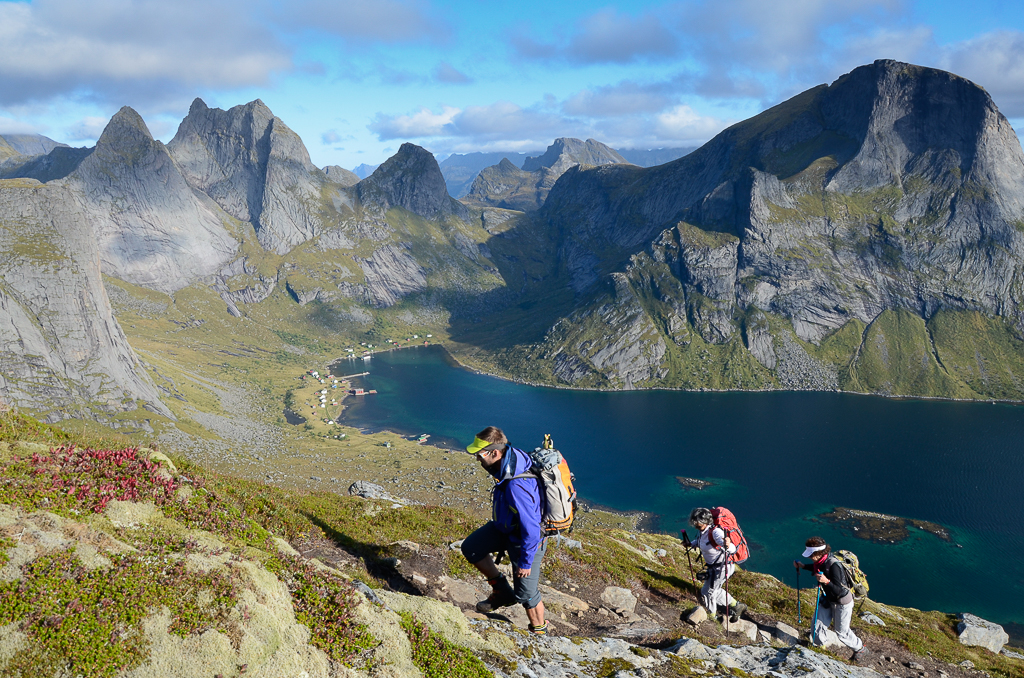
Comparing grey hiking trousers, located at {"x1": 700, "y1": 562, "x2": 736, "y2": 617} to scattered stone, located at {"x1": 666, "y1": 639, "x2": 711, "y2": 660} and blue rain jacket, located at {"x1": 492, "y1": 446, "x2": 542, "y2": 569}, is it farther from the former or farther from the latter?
blue rain jacket, located at {"x1": 492, "y1": 446, "x2": 542, "y2": 569}

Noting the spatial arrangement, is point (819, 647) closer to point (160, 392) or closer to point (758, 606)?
point (758, 606)

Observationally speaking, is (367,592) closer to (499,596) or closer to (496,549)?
(496,549)

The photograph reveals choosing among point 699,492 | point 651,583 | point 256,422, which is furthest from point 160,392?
point 651,583

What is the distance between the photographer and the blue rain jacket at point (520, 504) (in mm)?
12359

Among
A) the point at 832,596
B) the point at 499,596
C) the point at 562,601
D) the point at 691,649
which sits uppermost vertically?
the point at 499,596

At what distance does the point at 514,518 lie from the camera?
12664mm

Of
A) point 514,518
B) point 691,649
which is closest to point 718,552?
point 691,649

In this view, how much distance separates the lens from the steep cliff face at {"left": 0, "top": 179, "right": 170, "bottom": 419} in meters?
150

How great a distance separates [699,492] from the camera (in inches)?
5157

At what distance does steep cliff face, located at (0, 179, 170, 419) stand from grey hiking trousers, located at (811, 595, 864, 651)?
18633 cm

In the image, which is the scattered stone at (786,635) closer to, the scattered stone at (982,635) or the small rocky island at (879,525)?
the scattered stone at (982,635)

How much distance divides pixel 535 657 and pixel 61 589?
988 cm

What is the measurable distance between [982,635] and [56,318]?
21165 centimetres

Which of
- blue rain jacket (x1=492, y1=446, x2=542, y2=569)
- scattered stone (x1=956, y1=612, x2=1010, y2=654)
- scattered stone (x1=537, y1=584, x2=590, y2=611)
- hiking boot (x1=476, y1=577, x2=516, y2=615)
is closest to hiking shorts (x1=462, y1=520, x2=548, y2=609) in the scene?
hiking boot (x1=476, y1=577, x2=516, y2=615)
